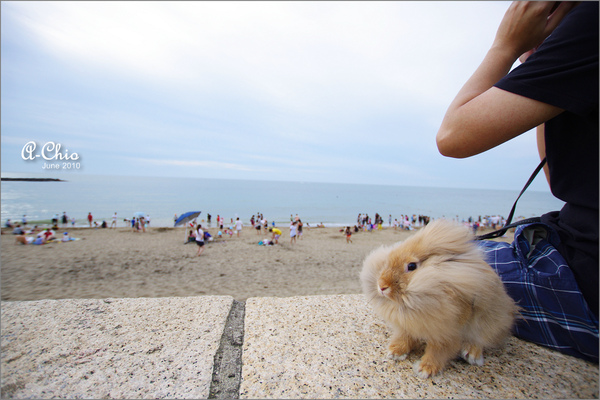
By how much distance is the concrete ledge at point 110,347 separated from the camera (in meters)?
1.18

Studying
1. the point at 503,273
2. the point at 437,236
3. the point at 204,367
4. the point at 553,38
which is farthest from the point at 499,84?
the point at 204,367

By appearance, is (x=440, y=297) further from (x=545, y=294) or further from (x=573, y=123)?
(x=573, y=123)

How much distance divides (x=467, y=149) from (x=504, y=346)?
1.13 metres

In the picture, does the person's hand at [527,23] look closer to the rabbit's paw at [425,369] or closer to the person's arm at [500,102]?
the person's arm at [500,102]

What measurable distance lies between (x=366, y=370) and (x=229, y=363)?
2.20 ft

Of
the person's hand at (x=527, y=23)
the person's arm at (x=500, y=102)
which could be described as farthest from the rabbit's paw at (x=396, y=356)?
the person's hand at (x=527, y=23)

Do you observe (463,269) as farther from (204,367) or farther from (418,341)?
(204,367)

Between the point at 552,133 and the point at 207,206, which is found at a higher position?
the point at 552,133

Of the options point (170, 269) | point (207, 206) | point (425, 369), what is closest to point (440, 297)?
point (425, 369)

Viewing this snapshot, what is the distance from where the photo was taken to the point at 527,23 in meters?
1.21

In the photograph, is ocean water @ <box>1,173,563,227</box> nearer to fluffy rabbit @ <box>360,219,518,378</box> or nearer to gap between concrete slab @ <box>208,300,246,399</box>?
fluffy rabbit @ <box>360,219,518,378</box>

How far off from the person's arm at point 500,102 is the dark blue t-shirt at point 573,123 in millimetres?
53

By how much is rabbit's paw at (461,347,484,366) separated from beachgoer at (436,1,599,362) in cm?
38

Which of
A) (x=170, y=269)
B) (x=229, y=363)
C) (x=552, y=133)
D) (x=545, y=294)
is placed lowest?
(x=170, y=269)
